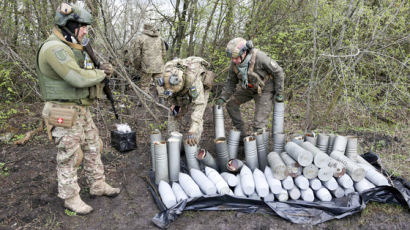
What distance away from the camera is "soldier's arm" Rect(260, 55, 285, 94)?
3.75 meters

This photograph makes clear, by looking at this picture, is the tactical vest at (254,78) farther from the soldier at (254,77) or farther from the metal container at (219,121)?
the metal container at (219,121)

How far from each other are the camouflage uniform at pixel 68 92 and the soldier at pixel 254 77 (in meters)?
1.88

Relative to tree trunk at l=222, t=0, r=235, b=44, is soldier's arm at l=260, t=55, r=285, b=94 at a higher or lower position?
lower

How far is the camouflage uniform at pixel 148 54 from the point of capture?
5848 mm

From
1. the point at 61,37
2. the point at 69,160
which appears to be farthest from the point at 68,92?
the point at 69,160

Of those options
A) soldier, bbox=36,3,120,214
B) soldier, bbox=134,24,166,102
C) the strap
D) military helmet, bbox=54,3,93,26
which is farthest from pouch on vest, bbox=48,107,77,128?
soldier, bbox=134,24,166,102

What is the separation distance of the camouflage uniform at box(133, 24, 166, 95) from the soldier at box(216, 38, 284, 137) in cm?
244

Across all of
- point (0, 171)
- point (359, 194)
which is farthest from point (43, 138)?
point (359, 194)

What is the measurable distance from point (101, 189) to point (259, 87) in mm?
2554

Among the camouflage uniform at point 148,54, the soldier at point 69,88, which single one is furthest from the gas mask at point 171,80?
the camouflage uniform at point 148,54

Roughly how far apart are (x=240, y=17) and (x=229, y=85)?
2.40 metres

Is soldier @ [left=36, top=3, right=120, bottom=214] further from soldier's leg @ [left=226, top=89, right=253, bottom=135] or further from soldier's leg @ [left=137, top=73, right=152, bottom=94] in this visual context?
soldier's leg @ [left=137, top=73, right=152, bottom=94]

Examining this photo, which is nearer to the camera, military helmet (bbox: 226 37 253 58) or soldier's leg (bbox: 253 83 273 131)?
military helmet (bbox: 226 37 253 58)

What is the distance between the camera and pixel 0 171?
147 inches
